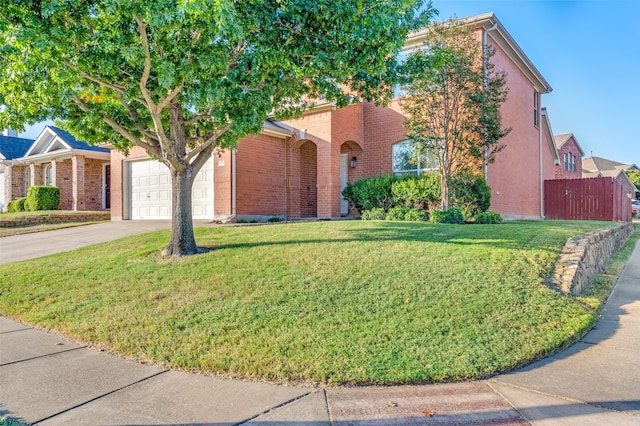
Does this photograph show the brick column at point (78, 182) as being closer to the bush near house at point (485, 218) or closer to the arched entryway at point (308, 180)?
the arched entryway at point (308, 180)

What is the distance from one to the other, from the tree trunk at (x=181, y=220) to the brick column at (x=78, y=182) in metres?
15.4

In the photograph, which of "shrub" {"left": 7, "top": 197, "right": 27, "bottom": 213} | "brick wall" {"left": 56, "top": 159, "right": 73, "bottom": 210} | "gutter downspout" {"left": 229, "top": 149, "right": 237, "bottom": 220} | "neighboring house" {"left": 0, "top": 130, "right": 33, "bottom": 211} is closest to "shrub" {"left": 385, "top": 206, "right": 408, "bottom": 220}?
"gutter downspout" {"left": 229, "top": 149, "right": 237, "bottom": 220}

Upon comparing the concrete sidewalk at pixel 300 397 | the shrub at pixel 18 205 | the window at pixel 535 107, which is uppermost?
the window at pixel 535 107

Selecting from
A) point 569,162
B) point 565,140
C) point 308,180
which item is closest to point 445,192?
point 308,180

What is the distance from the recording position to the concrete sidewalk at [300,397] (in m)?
3.02

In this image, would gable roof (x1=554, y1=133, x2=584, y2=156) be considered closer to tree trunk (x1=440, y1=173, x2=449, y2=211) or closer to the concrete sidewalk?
tree trunk (x1=440, y1=173, x2=449, y2=211)

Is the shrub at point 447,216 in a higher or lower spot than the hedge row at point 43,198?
lower

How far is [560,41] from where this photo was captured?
48.7ft

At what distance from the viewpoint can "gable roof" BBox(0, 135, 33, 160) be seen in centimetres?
2589

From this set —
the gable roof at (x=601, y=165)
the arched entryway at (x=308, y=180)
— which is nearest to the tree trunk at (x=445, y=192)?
the arched entryway at (x=308, y=180)

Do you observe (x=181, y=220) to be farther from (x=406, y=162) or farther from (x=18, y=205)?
(x=18, y=205)

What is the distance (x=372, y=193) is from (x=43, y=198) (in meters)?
17.3

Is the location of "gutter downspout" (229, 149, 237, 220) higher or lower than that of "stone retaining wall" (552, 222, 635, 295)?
higher

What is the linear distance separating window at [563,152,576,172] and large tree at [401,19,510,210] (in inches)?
1008
